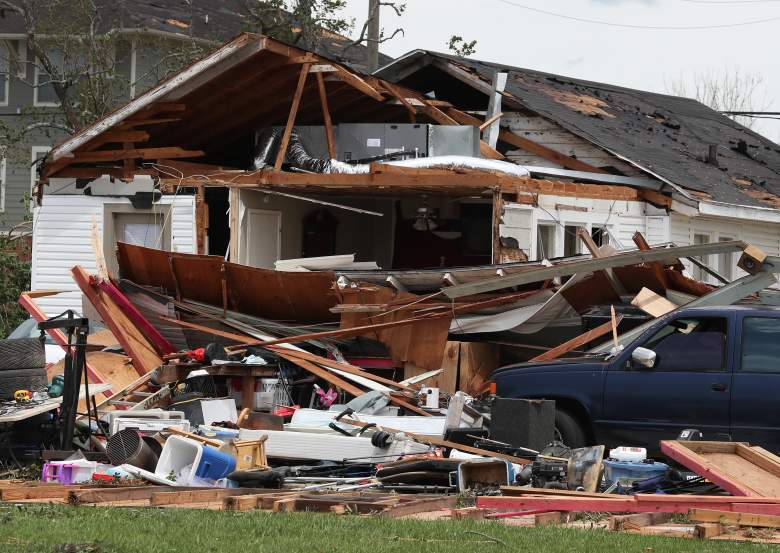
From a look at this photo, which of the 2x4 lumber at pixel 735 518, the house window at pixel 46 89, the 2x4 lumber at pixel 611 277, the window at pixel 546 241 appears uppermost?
the house window at pixel 46 89

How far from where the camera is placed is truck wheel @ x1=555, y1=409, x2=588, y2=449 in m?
A: 13.4

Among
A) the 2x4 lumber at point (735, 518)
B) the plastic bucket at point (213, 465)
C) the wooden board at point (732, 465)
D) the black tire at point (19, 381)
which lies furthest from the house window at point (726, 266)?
the 2x4 lumber at point (735, 518)

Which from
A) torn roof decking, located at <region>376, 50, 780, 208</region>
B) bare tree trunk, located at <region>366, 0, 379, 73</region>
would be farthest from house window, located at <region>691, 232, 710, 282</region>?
bare tree trunk, located at <region>366, 0, 379, 73</region>

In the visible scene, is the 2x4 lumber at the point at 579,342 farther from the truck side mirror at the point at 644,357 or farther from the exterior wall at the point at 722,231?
the exterior wall at the point at 722,231

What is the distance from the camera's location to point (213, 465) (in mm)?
12016

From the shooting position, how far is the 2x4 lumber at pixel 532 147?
22.7m

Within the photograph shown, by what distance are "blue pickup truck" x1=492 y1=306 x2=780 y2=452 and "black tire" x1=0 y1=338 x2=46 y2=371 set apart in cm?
514

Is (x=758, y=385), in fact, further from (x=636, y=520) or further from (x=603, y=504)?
(x=636, y=520)

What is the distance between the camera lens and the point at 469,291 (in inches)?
666

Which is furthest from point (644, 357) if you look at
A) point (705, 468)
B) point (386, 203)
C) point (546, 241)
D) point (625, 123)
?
point (625, 123)

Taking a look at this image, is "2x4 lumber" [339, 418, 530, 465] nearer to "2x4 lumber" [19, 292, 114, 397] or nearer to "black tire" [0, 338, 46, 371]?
"black tire" [0, 338, 46, 371]

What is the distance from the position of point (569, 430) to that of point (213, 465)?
146 inches

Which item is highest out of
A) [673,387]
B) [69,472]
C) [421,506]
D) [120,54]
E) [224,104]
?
[120,54]

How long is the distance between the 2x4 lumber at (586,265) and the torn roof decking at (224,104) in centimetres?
534
